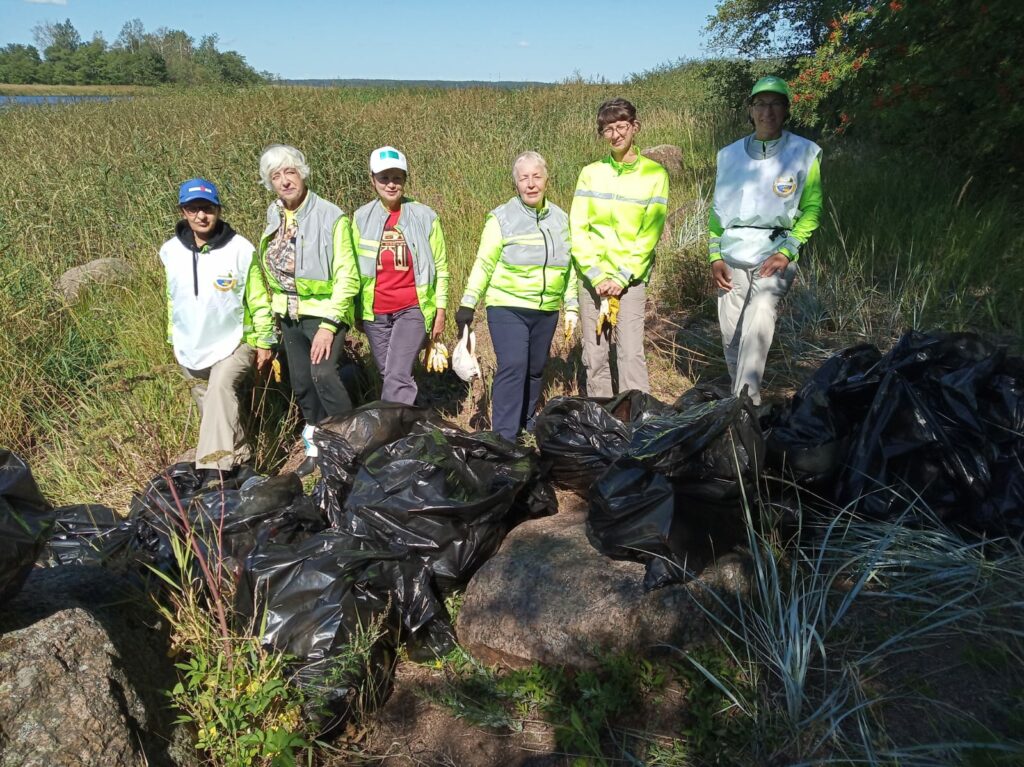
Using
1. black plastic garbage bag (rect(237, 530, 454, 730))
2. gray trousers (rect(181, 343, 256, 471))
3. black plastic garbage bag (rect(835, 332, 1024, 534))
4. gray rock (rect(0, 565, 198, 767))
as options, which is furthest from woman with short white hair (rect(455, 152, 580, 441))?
gray rock (rect(0, 565, 198, 767))

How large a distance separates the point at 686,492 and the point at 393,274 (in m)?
2.12

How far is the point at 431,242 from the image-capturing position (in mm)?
3830

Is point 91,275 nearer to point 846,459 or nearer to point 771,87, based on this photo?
point 771,87

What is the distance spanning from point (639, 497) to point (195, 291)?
2.56 metres

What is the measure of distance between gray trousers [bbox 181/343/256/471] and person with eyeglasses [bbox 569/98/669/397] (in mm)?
1908

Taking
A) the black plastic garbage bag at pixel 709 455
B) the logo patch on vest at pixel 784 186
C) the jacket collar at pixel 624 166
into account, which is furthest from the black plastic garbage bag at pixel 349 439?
the logo patch on vest at pixel 784 186

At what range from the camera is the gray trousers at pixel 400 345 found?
3.82 m

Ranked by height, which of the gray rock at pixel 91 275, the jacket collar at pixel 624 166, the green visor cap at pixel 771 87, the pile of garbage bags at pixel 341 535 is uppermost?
the green visor cap at pixel 771 87

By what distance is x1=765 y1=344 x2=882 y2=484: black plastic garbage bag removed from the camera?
104 inches

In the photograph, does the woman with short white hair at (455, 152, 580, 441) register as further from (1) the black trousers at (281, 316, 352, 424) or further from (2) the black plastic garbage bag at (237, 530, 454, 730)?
(2) the black plastic garbage bag at (237, 530, 454, 730)

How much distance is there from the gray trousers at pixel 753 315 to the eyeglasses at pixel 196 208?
8.98 feet

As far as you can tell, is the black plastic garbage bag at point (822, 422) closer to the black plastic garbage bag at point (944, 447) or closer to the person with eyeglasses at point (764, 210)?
the black plastic garbage bag at point (944, 447)

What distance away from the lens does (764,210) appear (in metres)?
3.51

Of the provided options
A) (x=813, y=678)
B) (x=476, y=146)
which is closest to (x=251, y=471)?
(x=813, y=678)
